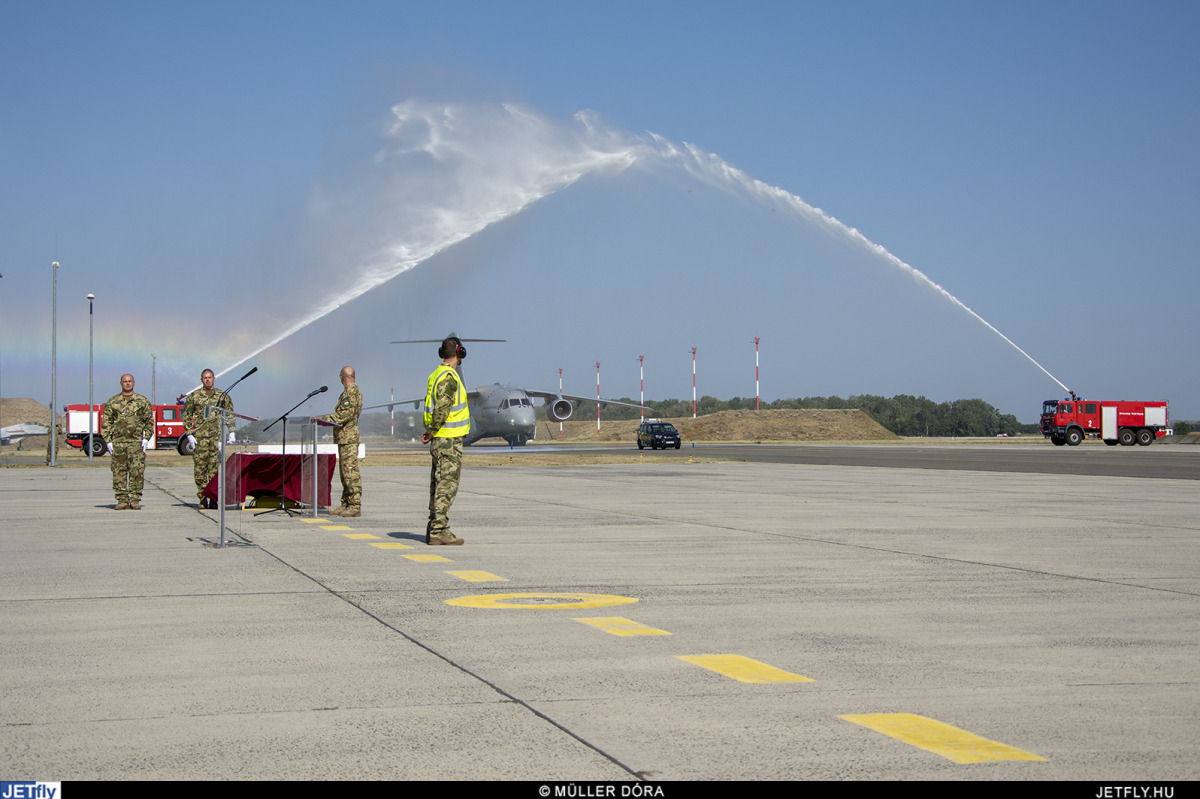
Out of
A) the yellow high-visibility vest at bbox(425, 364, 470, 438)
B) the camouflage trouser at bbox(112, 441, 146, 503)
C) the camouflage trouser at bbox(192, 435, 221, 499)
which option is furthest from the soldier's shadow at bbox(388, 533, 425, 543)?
the camouflage trouser at bbox(112, 441, 146, 503)

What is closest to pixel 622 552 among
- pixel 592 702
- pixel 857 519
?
pixel 857 519

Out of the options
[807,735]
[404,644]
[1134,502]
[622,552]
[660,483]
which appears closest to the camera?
[807,735]

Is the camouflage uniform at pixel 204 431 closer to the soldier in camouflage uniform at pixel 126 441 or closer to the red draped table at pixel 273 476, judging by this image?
the red draped table at pixel 273 476

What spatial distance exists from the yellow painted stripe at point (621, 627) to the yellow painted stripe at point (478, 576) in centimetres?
222

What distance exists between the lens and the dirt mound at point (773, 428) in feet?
326

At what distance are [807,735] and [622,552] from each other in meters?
7.50

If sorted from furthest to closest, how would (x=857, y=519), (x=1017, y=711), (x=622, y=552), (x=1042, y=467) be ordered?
1. (x=1042, y=467)
2. (x=857, y=519)
3. (x=622, y=552)
4. (x=1017, y=711)

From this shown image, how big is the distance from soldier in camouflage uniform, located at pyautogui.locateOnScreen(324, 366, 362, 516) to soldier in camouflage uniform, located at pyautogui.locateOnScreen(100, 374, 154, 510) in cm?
351

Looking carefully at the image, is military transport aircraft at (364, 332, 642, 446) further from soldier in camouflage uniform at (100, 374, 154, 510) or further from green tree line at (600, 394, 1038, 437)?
green tree line at (600, 394, 1038, 437)

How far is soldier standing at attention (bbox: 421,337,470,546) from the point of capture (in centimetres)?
1310
